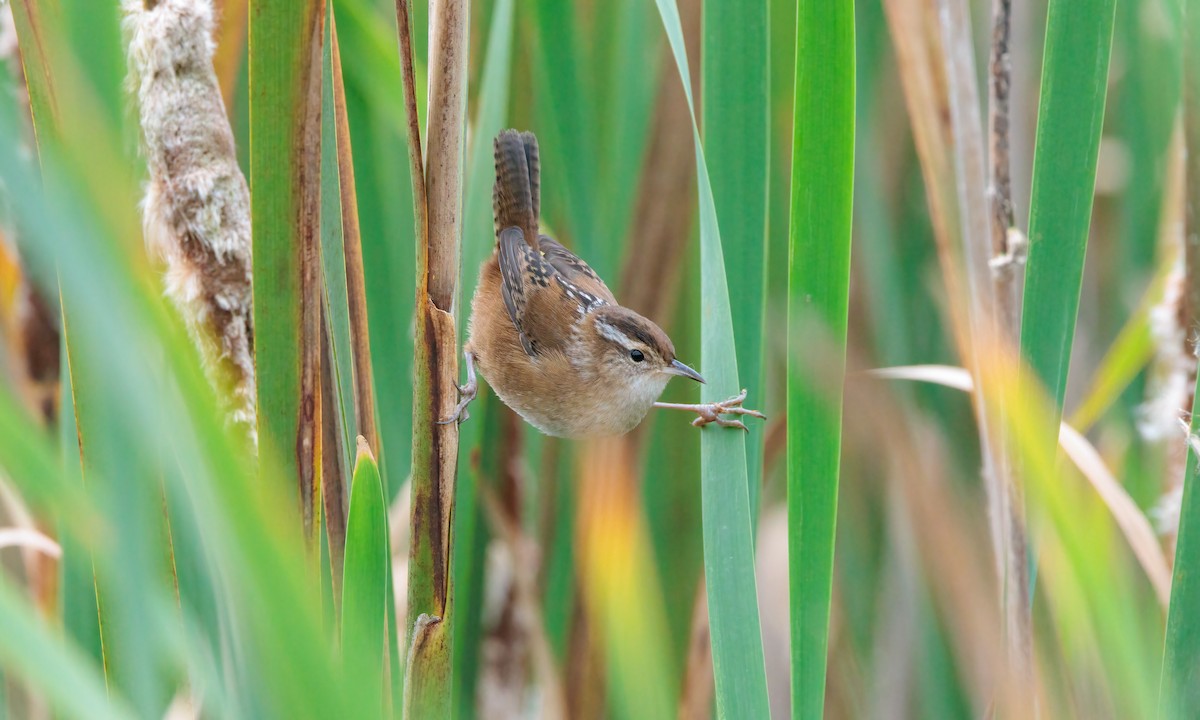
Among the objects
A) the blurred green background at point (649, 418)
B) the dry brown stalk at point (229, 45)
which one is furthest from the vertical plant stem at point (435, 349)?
the dry brown stalk at point (229, 45)

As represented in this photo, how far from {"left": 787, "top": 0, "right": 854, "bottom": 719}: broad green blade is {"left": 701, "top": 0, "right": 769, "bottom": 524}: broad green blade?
0.14 meters

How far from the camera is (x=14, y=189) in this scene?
0.82 meters

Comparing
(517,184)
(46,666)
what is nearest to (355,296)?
(46,666)

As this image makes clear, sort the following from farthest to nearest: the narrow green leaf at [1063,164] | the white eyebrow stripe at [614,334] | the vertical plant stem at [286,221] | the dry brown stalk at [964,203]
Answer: the white eyebrow stripe at [614,334], the dry brown stalk at [964,203], the narrow green leaf at [1063,164], the vertical plant stem at [286,221]

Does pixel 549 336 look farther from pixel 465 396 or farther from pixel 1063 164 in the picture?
pixel 1063 164

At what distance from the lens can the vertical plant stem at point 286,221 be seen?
3.30 feet

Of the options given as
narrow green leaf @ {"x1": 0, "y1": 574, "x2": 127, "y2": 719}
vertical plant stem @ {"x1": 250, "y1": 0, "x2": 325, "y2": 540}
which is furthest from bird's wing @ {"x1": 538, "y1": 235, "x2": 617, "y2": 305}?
narrow green leaf @ {"x1": 0, "y1": 574, "x2": 127, "y2": 719}

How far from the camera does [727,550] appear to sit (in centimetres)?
103

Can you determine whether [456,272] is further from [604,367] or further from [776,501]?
[776,501]

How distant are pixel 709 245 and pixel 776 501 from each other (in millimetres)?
1207

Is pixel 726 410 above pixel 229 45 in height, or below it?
below

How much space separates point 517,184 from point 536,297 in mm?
231

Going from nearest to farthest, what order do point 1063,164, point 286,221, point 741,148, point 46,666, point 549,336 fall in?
point 46,666, point 286,221, point 1063,164, point 741,148, point 549,336

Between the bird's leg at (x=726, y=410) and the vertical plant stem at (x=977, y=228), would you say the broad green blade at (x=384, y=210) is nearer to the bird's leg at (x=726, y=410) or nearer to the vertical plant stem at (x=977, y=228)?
the bird's leg at (x=726, y=410)
